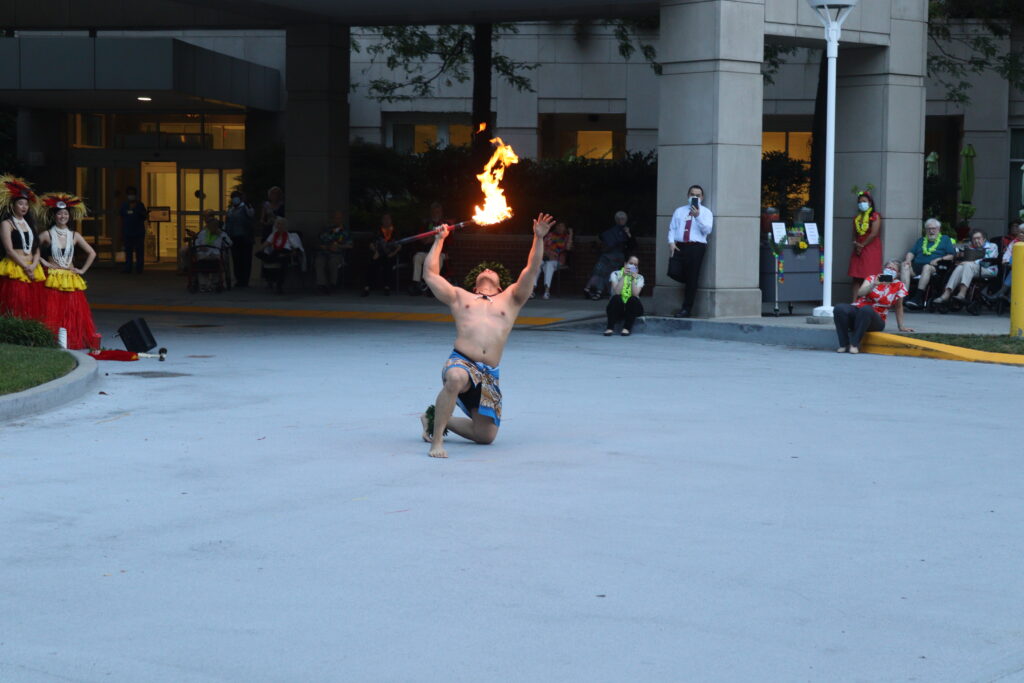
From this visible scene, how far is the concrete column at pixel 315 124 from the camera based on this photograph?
27641 mm

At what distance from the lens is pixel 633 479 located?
940 centimetres

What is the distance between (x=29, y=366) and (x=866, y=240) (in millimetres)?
13631

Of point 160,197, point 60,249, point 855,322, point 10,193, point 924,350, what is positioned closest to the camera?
point 10,193

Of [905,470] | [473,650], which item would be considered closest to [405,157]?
[905,470]

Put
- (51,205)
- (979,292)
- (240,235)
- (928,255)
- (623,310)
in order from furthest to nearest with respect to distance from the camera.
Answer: (240,235)
(928,255)
(979,292)
(623,310)
(51,205)

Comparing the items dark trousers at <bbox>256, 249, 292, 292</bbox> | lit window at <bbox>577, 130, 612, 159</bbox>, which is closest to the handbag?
dark trousers at <bbox>256, 249, 292, 292</bbox>

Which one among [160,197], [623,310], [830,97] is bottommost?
[623,310]

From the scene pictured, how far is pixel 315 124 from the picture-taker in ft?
91.4

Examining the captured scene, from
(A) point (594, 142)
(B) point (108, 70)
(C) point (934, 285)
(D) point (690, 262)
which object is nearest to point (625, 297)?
(D) point (690, 262)

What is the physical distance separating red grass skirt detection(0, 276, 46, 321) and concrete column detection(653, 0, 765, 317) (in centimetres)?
891

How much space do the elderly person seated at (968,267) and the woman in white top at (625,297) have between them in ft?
17.7

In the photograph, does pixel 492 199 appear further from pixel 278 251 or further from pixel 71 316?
pixel 278 251

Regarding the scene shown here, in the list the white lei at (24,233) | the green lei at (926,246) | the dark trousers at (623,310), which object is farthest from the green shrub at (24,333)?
the green lei at (926,246)

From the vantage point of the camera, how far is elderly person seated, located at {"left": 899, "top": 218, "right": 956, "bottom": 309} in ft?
74.7
